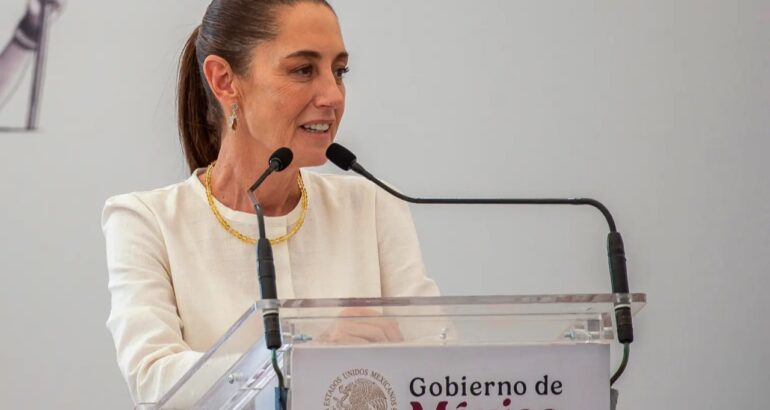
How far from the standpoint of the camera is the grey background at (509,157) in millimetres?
2723

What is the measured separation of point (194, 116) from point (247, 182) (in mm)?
212

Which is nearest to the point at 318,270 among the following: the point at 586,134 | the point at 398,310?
the point at 398,310

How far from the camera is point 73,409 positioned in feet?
8.89

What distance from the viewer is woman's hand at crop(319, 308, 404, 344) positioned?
1.20 m

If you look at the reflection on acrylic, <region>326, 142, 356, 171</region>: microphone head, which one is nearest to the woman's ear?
<region>326, 142, 356, 171</region>: microphone head

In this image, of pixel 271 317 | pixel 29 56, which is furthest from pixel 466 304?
pixel 29 56

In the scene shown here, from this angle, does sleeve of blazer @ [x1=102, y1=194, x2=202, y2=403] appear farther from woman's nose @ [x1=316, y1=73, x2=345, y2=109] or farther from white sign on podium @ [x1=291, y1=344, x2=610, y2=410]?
white sign on podium @ [x1=291, y1=344, x2=610, y2=410]

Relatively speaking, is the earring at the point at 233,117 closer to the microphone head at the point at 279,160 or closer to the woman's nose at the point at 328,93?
the woman's nose at the point at 328,93

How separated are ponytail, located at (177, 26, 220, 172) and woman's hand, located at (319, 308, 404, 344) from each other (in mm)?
1067

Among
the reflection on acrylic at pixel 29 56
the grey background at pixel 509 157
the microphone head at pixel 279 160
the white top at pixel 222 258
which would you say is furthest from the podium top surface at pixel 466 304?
the reflection on acrylic at pixel 29 56

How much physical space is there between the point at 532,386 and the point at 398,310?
16cm

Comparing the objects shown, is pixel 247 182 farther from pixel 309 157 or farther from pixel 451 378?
pixel 451 378

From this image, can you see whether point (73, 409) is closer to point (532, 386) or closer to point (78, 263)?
point (78, 263)

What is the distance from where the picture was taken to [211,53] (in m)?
2.11
